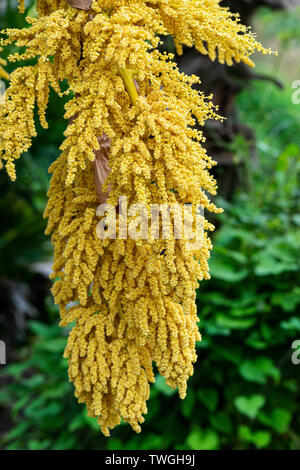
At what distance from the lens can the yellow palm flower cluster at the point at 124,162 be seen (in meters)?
0.49

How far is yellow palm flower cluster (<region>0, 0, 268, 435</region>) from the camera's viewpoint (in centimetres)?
49

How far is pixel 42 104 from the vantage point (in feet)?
1.74

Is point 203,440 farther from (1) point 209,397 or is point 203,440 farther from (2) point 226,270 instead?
(2) point 226,270

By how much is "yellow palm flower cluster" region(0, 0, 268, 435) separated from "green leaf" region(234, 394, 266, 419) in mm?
1129

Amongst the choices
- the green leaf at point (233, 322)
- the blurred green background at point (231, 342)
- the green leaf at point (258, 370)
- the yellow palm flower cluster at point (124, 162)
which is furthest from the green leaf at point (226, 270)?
the yellow palm flower cluster at point (124, 162)

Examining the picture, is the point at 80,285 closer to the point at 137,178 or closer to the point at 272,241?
the point at 137,178

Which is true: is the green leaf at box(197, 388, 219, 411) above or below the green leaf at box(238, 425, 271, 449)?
above

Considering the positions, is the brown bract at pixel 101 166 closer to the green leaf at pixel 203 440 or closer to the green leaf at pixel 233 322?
the green leaf at pixel 233 322

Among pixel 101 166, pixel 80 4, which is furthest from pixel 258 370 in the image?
pixel 80 4

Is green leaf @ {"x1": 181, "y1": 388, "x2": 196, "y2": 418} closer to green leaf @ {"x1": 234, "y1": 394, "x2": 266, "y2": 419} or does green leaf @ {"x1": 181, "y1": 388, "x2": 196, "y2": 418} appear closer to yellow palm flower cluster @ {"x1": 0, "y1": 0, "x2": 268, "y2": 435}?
green leaf @ {"x1": 234, "y1": 394, "x2": 266, "y2": 419}

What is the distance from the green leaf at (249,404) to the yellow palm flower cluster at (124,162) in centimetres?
Answer: 113

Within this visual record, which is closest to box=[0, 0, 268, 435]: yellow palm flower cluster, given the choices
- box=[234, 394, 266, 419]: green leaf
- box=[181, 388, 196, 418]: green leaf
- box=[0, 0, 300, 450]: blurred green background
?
box=[0, 0, 300, 450]: blurred green background

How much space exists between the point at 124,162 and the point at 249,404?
137cm
